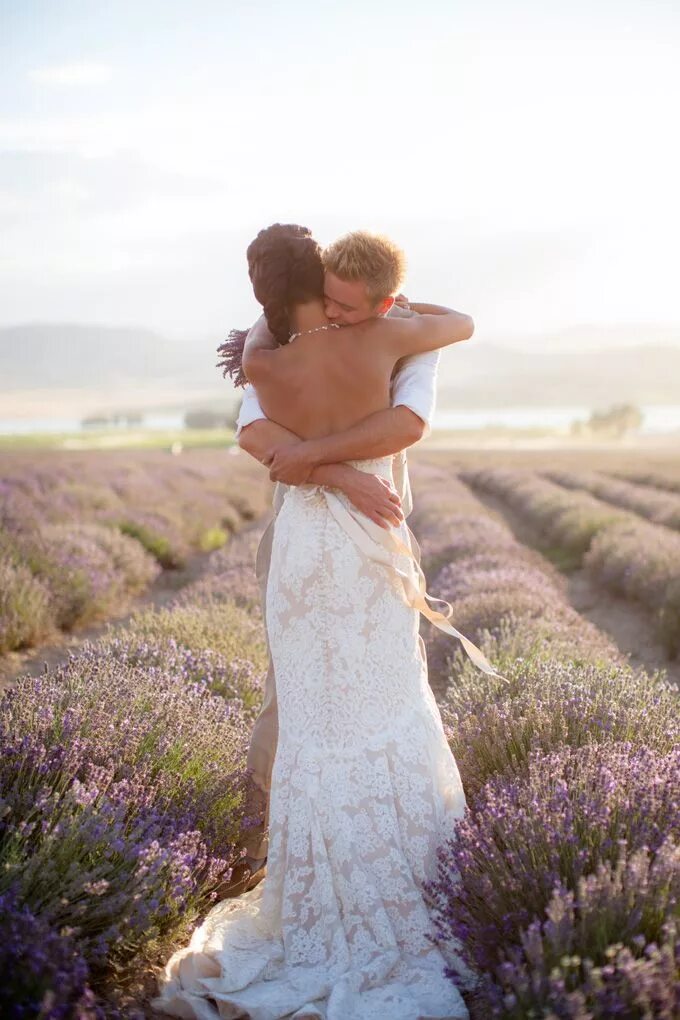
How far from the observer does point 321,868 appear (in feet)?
9.02

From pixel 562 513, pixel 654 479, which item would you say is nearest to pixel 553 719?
pixel 562 513

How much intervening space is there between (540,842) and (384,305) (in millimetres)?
1504

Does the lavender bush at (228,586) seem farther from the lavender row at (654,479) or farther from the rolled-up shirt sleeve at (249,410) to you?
the lavender row at (654,479)

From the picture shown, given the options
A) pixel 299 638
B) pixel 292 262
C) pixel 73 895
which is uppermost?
pixel 292 262

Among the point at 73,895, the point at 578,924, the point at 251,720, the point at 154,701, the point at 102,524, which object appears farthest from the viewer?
the point at 102,524

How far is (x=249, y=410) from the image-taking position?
2.91m

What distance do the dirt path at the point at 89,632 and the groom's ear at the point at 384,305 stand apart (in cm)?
218

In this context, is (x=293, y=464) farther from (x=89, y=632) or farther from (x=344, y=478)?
(x=89, y=632)

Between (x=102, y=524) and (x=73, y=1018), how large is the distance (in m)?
10.2

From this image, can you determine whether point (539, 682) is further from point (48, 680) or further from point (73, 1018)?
point (73, 1018)

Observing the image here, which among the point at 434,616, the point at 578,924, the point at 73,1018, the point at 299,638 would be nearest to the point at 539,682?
the point at 434,616

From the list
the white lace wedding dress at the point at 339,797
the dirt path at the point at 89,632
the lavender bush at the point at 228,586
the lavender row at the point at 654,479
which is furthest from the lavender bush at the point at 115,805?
the lavender row at the point at 654,479

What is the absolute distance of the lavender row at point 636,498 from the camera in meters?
13.8

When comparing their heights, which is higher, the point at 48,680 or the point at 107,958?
the point at 48,680
